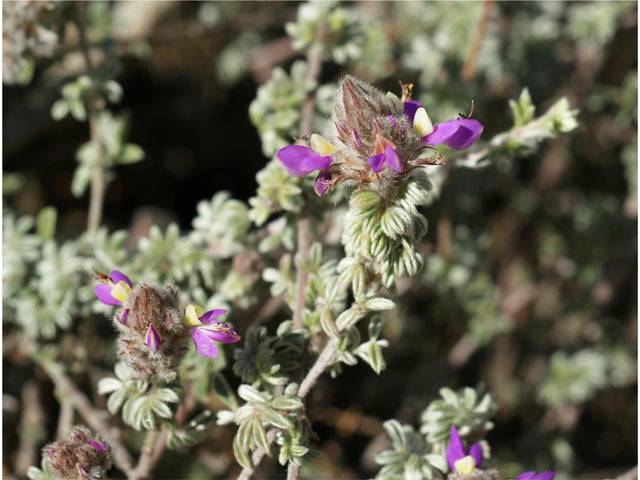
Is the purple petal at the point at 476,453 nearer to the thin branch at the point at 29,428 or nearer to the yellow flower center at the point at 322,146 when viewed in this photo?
the yellow flower center at the point at 322,146

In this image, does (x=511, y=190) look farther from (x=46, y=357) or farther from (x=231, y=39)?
(x=46, y=357)

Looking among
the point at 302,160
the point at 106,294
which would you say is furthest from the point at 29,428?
the point at 302,160

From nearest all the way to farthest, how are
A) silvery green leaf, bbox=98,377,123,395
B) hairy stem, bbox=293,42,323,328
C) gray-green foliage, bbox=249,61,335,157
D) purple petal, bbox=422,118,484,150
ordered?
purple petal, bbox=422,118,484,150, silvery green leaf, bbox=98,377,123,395, hairy stem, bbox=293,42,323,328, gray-green foliage, bbox=249,61,335,157

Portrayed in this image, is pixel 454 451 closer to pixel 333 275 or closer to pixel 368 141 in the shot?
pixel 333 275

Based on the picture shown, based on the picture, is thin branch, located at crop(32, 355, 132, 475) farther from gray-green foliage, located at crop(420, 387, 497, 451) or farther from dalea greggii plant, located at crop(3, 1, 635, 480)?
gray-green foliage, located at crop(420, 387, 497, 451)

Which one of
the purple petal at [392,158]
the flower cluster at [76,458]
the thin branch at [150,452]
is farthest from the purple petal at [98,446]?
the purple petal at [392,158]

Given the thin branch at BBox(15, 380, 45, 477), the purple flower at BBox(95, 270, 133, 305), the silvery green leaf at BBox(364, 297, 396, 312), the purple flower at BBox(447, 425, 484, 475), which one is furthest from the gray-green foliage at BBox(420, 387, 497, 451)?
the thin branch at BBox(15, 380, 45, 477)

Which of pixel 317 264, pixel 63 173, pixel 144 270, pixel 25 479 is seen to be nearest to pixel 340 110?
pixel 317 264

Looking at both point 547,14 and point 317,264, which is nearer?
point 317,264
